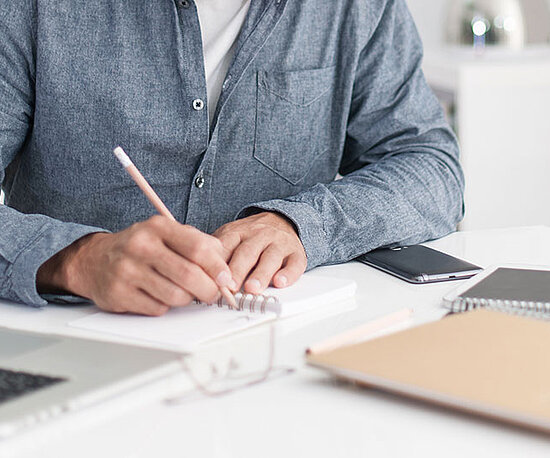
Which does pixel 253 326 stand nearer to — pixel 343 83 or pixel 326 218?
pixel 326 218

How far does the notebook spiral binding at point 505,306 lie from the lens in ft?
2.96

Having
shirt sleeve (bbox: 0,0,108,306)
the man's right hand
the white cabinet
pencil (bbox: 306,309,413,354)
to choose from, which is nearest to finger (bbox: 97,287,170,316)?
the man's right hand

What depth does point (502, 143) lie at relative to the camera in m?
2.55

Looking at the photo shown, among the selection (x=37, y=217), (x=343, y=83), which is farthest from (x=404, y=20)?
(x=37, y=217)

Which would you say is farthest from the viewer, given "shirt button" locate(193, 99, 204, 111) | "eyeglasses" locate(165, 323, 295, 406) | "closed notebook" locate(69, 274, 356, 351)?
"shirt button" locate(193, 99, 204, 111)

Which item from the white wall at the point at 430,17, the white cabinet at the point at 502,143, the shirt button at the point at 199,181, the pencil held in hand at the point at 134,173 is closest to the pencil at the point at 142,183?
the pencil held in hand at the point at 134,173

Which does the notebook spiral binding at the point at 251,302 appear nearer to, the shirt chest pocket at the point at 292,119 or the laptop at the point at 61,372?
the laptop at the point at 61,372

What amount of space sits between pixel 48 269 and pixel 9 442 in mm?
428

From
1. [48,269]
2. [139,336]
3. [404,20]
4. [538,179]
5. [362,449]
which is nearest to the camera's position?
[362,449]

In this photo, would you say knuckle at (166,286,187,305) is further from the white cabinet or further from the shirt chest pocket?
the white cabinet

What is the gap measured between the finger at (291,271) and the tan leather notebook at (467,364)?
0.79 feet

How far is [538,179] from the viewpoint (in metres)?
2.57

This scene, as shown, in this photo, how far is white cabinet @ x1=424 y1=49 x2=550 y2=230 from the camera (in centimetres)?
253

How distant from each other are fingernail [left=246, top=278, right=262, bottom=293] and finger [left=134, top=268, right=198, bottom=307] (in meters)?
0.08
